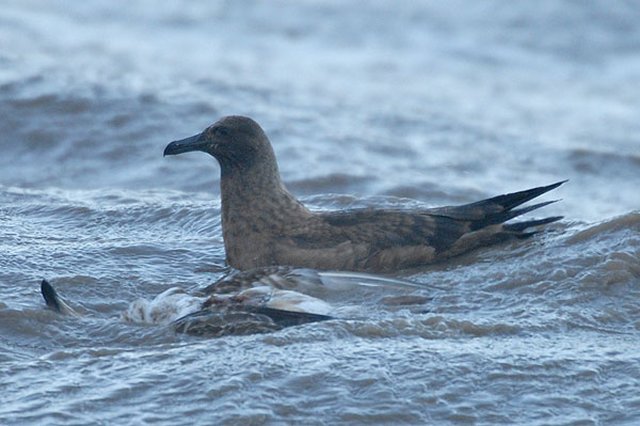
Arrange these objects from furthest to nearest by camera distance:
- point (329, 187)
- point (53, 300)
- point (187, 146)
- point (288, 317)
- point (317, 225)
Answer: point (329, 187)
point (187, 146)
point (317, 225)
point (53, 300)
point (288, 317)

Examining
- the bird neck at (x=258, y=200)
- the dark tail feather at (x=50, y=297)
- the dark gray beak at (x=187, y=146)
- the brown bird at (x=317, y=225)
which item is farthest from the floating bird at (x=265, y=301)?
the dark gray beak at (x=187, y=146)

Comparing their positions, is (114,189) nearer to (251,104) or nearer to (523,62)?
(251,104)

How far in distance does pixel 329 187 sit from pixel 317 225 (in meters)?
2.86

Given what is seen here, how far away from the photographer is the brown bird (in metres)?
7.60

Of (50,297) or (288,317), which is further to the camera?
(50,297)

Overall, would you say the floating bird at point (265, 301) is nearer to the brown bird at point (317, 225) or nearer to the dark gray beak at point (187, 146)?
the brown bird at point (317, 225)

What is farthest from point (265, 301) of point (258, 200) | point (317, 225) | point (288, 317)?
point (258, 200)

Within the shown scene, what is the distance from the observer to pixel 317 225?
7.76 meters

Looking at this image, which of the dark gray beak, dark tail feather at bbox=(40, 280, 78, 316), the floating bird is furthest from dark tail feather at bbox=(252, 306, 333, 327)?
the dark gray beak

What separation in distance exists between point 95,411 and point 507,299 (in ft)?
7.65

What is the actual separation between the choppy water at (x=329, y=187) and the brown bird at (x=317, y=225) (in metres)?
0.16

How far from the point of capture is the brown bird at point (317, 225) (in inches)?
299

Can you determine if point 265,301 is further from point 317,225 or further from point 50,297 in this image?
point 317,225

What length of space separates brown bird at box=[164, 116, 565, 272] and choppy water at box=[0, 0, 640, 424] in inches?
6.4
